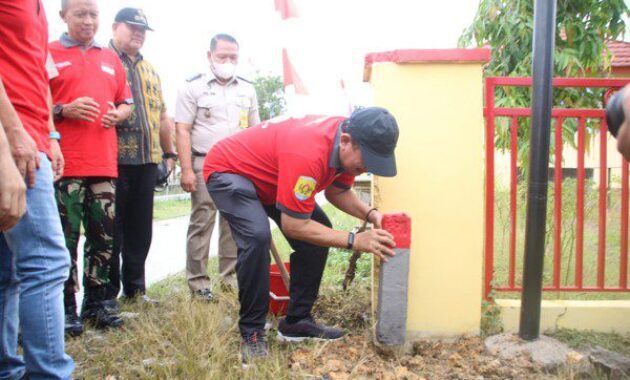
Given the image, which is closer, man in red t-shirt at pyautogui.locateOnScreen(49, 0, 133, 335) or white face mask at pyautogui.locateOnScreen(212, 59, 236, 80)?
man in red t-shirt at pyautogui.locateOnScreen(49, 0, 133, 335)

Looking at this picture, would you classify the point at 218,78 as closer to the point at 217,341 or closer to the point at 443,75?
the point at 443,75

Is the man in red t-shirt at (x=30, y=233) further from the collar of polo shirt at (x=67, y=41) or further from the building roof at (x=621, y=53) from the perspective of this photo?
the building roof at (x=621, y=53)

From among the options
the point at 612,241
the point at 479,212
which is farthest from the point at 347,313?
the point at 612,241

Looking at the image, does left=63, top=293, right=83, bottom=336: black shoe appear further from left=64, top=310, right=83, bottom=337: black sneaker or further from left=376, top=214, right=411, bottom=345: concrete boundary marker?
left=376, top=214, right=411, bottom=345: concrete boundary marker

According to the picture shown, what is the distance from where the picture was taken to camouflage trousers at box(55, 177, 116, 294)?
2797 millimetres

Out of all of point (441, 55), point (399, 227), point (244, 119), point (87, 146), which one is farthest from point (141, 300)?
point (441, 55)

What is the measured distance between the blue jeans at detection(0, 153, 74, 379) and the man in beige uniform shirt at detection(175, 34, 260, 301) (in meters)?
1.76

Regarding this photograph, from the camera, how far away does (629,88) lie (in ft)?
5.24

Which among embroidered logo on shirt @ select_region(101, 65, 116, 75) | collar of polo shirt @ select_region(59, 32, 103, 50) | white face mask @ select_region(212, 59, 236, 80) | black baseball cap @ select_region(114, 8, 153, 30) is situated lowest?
embroidered logo on shirt @ select_region(101, 65, 116, 75)

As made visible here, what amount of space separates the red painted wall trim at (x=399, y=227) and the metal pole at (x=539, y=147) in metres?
0.61

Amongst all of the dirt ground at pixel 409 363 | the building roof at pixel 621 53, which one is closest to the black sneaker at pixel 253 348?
the dirt ground at pixel 409 363

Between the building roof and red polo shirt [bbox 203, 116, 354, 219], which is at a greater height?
the building roof

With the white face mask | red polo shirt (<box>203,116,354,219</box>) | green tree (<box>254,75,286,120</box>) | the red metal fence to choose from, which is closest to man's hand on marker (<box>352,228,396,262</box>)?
red polo shirt (<box>203,116,354,219</box>)

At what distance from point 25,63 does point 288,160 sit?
43.2 inches
